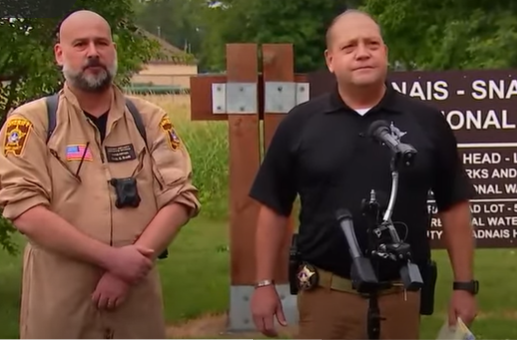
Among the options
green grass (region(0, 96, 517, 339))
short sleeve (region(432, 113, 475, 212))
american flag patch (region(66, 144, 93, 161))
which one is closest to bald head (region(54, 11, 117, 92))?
american flag patch (region(66, 144, 93, 161))

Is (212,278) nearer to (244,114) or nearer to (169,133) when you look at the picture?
(244,114)

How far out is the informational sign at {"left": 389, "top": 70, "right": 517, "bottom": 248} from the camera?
22.4 ft

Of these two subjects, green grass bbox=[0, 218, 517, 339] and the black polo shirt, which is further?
green grass bbox=[0, 218, 517, 339]

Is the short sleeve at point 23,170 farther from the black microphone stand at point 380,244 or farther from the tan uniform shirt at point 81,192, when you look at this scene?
the black microphone stand at point 380,244

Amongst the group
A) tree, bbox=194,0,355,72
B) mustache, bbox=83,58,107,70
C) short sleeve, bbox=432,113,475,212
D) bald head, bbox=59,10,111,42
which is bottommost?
short sleeve, bbox=432,113,475,212

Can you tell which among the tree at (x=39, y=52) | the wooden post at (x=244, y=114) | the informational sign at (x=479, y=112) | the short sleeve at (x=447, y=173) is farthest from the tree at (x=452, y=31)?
the short sleeve at (x=447, y=173)

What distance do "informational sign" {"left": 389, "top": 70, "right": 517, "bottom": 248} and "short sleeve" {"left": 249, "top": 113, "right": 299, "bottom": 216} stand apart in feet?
9.36

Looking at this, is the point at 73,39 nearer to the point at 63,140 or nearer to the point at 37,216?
the point at 63,140

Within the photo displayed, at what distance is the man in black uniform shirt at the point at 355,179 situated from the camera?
3811 millimetres

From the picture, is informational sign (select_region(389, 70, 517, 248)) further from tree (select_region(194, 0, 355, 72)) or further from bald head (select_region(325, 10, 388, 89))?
tree (select_region(194, 0, 355, 72))

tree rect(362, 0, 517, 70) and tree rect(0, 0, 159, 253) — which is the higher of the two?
tree rect(362, 0, 517, 70)

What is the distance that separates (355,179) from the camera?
3.81 metres

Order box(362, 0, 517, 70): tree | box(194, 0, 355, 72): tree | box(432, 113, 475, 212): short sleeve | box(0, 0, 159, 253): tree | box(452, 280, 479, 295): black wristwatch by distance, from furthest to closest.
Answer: box(194, 0, 355, 72): tree → box(362, 0, 517, 70): tree → box(0, 0, 159, 253): tree → box(452, 280, 479, 295): black wristwatch → box(432, 113, 475, 212): short sleeve

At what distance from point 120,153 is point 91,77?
0.96 ft
